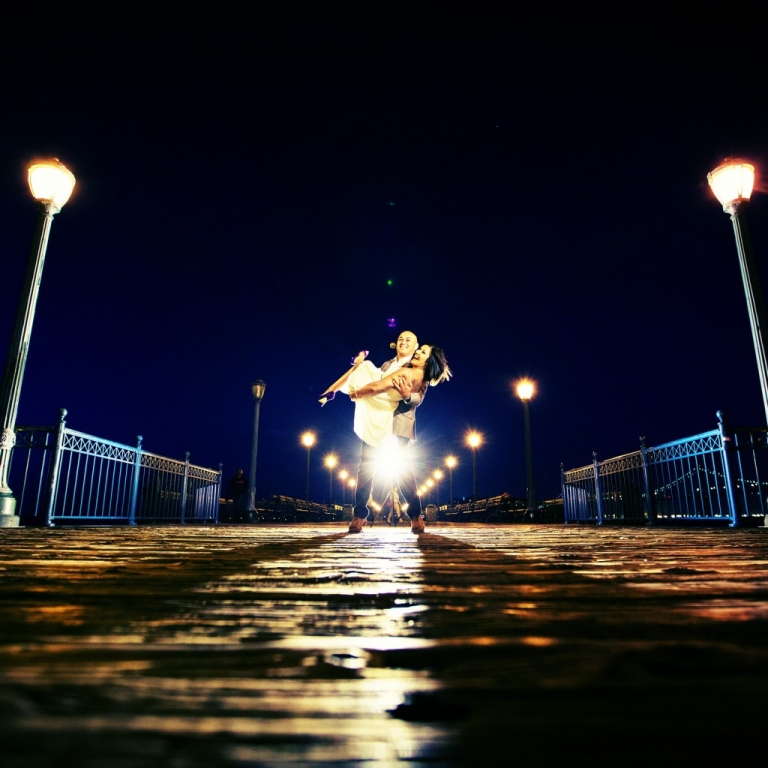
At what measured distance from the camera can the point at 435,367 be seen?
5.82m

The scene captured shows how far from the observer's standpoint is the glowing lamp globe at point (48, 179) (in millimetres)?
6945

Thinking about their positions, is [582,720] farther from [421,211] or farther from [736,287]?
[421,211]

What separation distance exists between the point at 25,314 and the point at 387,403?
5.62 m

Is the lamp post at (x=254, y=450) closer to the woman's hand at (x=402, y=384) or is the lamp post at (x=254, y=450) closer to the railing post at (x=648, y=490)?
the woman's hand at (x=402, y=384)

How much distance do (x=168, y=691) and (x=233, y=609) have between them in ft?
1.80

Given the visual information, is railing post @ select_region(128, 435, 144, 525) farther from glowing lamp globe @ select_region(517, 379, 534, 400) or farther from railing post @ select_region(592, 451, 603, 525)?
railing post @ select_region(592, 451, 603, 525)

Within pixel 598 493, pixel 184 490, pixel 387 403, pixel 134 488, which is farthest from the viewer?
pixel 598 493

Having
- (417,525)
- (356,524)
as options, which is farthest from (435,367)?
(356,524)

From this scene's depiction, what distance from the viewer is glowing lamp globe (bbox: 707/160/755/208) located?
22.6 ft

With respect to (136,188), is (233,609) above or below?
below

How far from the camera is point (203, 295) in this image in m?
47.6

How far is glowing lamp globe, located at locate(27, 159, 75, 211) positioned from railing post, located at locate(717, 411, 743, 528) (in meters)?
11.2

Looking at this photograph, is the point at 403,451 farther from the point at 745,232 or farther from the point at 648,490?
the point at 648,490

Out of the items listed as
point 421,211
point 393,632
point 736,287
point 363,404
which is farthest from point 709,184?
point 421,211
